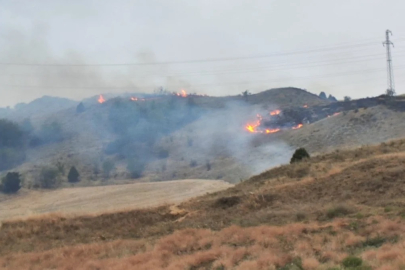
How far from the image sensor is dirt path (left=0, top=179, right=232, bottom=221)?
40219 millimetres

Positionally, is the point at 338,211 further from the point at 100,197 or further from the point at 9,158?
the point at 9,158

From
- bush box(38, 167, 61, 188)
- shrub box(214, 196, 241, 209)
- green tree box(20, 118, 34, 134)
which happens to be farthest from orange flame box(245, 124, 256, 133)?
shrub box(214, 196, 241, 209)

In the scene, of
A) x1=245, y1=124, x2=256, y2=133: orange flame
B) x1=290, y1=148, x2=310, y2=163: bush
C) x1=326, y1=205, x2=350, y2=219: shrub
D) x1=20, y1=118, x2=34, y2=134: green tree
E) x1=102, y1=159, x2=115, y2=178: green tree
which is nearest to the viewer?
x1=326, y1=205, x2=350, y2=219: shrub

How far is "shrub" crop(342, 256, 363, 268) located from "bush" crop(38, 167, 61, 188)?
59683 millimetres

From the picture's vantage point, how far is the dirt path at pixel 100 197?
40219 millimetres

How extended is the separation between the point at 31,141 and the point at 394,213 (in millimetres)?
97621

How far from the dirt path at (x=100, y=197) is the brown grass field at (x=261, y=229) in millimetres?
13374

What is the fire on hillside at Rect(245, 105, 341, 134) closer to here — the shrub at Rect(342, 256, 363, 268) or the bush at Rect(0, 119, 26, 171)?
the bush at Rect(0, 119, 26, 171)

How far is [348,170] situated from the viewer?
24672 millimetres

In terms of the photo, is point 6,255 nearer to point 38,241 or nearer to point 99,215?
point 38,241

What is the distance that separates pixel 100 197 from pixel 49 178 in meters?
21.1

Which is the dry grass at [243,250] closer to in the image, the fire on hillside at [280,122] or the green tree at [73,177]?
the green tree at [73,177]

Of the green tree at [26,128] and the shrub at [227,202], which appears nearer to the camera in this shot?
the shrub at [227,202]

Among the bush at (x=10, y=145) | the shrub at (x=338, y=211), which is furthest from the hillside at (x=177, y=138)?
Result: the shrub at (x=338, y=211)
